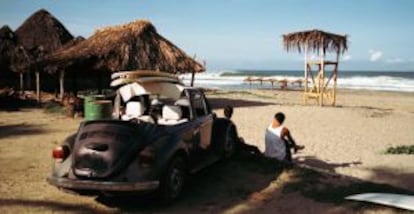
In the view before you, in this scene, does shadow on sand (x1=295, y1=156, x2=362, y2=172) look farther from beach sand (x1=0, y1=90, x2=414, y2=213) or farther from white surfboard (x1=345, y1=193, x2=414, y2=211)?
white surfboard (x1=345, y1=193, x2=414, y2=211)

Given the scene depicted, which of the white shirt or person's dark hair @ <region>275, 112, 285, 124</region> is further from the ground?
person's dark hair @ <region>275, 112, 285, 124</region>

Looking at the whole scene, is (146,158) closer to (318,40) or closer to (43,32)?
(318,40)

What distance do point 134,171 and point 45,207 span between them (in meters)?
1.42

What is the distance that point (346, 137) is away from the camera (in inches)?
567

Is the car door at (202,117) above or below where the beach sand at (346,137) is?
above

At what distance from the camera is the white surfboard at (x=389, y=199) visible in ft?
20.0

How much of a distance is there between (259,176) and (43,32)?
2645 centimetres

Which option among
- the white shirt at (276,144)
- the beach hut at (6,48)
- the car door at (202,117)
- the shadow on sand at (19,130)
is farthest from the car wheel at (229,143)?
the beach hut at (6,48)

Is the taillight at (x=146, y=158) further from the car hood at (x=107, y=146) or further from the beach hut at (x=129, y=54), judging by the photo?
the beach hut at (x=129, y=54)

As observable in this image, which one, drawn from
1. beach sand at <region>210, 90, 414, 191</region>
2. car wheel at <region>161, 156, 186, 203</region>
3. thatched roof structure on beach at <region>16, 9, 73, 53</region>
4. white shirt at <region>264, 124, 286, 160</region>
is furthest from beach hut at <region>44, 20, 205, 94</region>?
car wheel at <region>161, 156, 186, 203</region>

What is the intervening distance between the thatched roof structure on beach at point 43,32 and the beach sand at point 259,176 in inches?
622

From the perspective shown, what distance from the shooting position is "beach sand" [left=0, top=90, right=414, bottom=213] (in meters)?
6.61

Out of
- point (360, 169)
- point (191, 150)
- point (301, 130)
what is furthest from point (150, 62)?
point (191, 150)

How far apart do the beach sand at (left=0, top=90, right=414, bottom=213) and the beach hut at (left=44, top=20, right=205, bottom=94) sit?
14.2 ft
